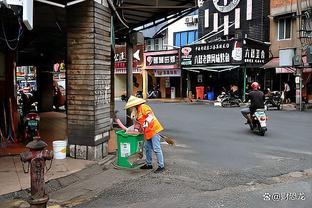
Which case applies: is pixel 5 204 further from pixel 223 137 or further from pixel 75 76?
pixel 223 137

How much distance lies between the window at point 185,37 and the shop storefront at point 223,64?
11.7ft

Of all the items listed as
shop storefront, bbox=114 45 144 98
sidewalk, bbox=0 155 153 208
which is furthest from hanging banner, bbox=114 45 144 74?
sidewalk, bbox=0 155 153 208

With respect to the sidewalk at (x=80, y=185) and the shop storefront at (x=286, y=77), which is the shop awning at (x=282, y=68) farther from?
the sidewalk at (x=80, y=185)

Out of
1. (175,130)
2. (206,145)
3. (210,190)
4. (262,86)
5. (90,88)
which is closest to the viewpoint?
(210,190)

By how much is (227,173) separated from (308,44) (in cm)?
2044

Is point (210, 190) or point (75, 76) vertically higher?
point (75, 76)

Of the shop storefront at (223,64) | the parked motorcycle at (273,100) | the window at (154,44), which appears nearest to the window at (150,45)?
the window at (154,44)

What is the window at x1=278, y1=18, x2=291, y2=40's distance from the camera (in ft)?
96.6

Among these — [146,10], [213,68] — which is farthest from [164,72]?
[146,10]

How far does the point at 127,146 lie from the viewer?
8.66m

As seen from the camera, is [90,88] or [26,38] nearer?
[90,88]

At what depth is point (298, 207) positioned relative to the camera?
596 centimetres

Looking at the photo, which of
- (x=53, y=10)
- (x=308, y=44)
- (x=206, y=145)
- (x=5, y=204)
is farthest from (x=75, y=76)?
(x=308, y=44)

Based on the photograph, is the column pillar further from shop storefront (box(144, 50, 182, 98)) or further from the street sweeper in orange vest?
shop storefront (box(144, 50, 182, 98))
